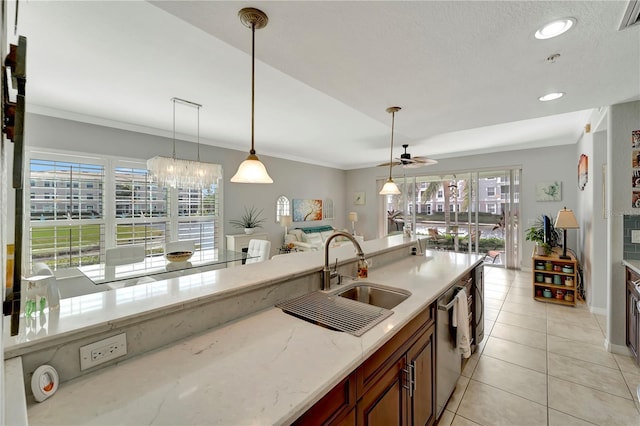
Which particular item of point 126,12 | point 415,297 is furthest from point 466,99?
point 126,12

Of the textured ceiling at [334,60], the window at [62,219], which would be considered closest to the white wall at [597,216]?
the textured ceiling at [334,60]

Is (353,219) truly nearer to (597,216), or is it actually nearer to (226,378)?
(597,216)

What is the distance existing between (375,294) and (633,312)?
2.36 meters

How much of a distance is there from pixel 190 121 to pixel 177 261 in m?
2.08

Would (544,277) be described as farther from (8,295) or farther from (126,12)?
(126,12)

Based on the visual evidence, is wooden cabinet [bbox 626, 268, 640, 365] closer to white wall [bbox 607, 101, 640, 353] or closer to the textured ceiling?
white wall [bbox 607, 101, 640, 353]

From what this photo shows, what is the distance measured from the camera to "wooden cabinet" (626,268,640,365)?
2139 mm

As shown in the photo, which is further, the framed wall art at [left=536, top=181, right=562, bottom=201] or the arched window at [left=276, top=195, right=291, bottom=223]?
the arched window at [left=276, top=195, right=291, bottom=223]

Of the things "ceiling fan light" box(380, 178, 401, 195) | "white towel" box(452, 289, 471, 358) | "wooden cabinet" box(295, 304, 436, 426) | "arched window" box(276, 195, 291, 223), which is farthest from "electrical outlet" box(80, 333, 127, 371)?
"arched window" box(276, 195, 291, 223)

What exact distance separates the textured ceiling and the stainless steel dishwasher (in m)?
1.60

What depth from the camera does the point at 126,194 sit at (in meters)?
4.08

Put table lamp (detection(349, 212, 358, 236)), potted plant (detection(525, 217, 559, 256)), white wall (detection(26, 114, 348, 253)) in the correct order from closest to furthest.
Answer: white wall (detection(26, 114, 348, 253)) → potted plant (detection(525, 217, 559, 256)) → table lamp (detection(349, 212, 358, 236))

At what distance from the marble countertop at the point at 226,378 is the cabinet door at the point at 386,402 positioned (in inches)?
8.1

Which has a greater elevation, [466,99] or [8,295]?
[466,99]
